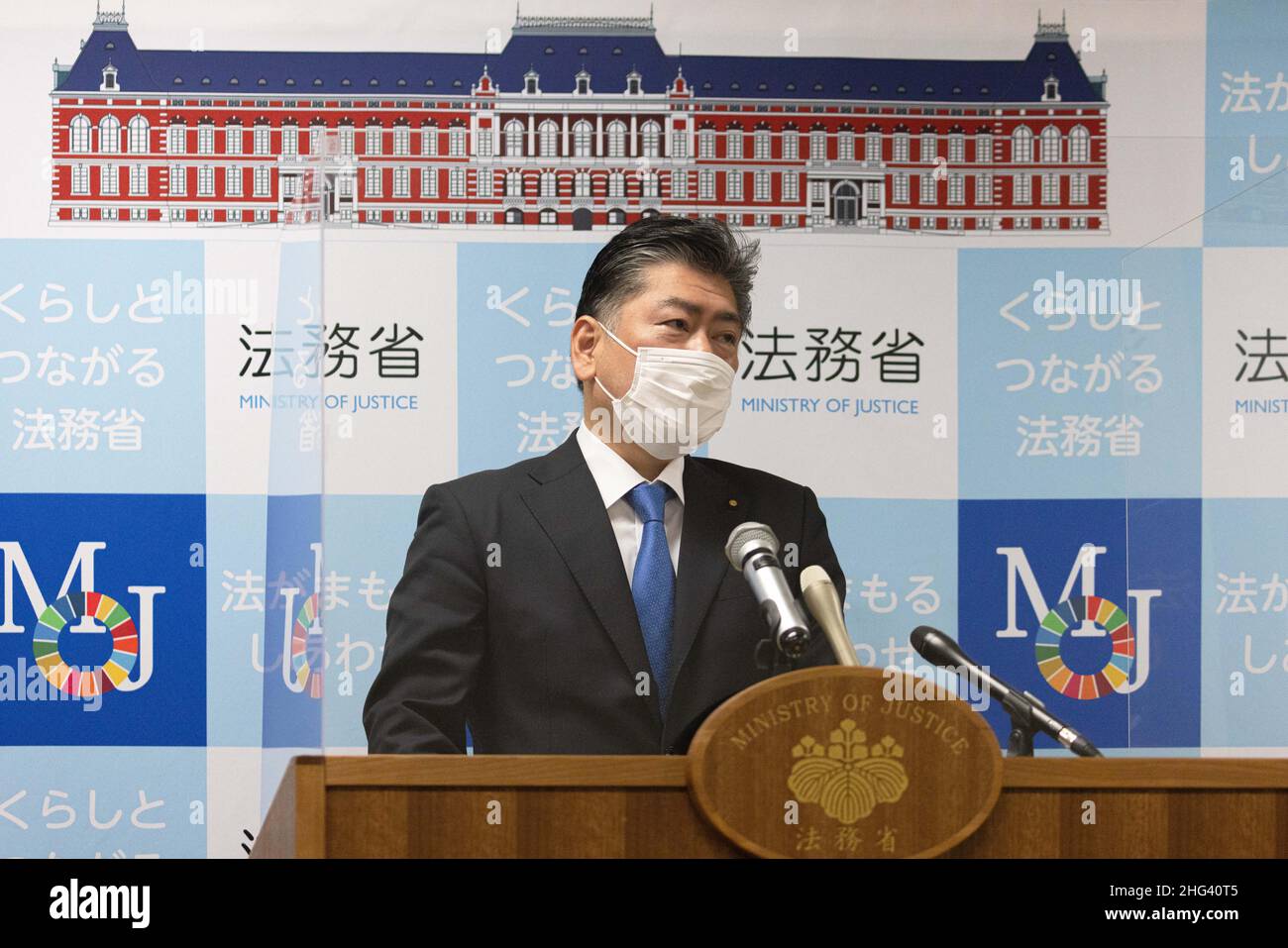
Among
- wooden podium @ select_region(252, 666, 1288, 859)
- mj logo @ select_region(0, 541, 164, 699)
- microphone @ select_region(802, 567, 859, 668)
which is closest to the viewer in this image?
wooden podium @ select_region(252, 666, 1288, 859)

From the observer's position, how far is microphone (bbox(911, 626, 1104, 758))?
200 cm

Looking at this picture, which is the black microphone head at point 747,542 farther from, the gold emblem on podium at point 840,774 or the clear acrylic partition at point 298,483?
the clear acrylic partition at point 298,483

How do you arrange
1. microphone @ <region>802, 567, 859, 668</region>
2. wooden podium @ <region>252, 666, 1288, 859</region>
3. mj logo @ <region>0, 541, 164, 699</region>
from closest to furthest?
wooden podium @ <region>252, 666, 1288, 859</region>
microphone @ <region>802, 567, 859, 668</region>
mj logo @ <region>0, 541, 164, 699</region>

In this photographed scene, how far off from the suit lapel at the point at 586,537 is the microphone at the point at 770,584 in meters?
0.13

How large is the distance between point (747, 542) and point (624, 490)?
0.21 meters

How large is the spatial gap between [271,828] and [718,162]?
4.27 feet

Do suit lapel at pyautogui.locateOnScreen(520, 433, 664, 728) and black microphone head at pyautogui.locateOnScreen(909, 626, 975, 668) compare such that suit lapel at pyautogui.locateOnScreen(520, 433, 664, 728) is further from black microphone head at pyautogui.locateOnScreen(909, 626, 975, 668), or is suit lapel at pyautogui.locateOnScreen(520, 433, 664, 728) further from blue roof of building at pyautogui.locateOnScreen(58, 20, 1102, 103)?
blue roof of building at pyautogui.locateOnScreen(58, 20, 1102, 103)

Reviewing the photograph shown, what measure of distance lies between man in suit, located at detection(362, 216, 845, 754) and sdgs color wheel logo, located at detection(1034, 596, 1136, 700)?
0.35m

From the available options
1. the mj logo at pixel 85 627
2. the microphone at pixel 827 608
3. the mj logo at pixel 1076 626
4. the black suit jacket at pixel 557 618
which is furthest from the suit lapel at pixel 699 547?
the mj logo at pixel 85 627

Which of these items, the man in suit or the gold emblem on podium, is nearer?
the gold emblem on podium

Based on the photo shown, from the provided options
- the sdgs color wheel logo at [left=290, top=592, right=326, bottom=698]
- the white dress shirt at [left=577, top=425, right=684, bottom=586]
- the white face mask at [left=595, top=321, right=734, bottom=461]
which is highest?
the white face mask at [left=595, top=321, right=734, bottom=461]

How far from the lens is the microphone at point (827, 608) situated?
6.37ft

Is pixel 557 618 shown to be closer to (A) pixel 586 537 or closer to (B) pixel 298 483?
(A) pixel 586 537

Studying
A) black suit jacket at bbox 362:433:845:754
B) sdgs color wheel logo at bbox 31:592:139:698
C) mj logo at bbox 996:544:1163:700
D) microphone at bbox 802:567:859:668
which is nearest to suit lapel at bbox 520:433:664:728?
black suit jacket at bbox 362:433:845:754
